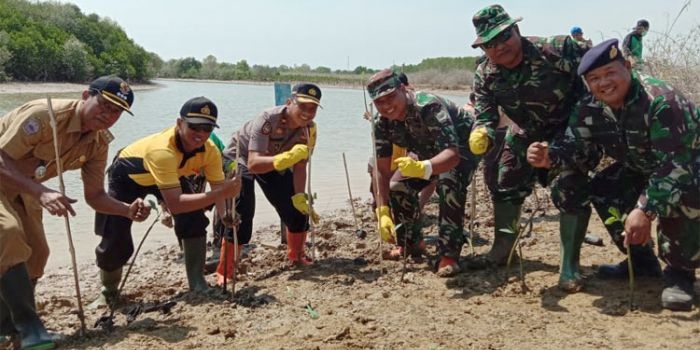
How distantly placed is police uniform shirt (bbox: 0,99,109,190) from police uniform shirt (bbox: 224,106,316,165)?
4.04ft

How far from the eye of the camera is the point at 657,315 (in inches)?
129

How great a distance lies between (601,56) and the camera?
3113 millimetres

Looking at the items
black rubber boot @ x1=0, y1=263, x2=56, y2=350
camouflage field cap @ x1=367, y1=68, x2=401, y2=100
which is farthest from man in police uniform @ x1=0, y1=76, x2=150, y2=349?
camouflage field cap @ x1=367, y1=68, x2=401, y2=100

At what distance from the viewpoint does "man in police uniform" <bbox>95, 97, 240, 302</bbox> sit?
3.87 m

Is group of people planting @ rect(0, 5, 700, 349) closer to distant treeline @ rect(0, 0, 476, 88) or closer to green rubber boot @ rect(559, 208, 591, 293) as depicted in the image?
green rubber boot @ rect(559, 208, 591, 293)

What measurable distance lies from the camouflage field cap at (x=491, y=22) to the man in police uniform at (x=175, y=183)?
1751mm

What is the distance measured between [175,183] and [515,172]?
7.66ft

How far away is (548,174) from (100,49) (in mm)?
65710

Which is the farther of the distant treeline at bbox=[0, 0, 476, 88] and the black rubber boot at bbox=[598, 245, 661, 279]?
the distant treeline at bbox=[0, 0, 476, 88]

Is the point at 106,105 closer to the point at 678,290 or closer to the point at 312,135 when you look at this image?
the point at 312,135

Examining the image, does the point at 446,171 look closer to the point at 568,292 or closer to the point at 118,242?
the point at 568,292

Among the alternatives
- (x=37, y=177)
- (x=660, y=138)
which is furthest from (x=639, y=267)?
(x=37, y=177)

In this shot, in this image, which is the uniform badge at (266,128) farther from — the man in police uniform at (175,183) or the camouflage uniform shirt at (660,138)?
the camouflage uniform shirt at (660,138)

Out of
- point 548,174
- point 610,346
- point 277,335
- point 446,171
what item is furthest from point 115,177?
point 610,346
